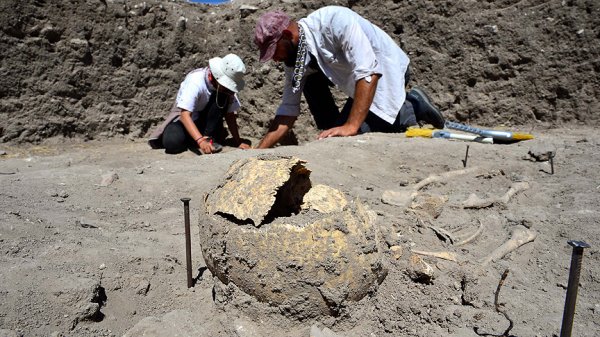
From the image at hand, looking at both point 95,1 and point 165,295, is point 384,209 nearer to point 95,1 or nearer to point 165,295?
point 165,295

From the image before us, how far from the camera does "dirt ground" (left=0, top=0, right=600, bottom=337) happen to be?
173cm

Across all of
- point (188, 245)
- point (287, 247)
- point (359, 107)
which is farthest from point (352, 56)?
point (287, 247)

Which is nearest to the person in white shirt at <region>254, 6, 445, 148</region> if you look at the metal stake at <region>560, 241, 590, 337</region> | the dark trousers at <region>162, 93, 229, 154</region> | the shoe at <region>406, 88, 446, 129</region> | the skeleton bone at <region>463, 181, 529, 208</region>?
the shoe at <region>406, 88, 446, 129</region>

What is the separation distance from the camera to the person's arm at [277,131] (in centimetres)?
459

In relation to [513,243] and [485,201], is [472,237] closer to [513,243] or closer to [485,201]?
[513,243]

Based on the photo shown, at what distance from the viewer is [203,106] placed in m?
4.78

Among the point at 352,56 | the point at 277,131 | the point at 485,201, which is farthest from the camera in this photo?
the point at 277,131

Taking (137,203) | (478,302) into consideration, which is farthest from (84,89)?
(478,302)

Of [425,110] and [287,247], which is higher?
[287,247]

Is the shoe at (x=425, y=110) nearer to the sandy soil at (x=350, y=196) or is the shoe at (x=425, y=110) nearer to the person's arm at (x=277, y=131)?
the sandy soil at (x=350, y=196)

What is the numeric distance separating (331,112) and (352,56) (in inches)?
36.2

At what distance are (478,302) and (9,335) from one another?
1.65 metres

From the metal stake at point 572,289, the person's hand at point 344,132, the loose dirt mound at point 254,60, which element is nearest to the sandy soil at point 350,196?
the metal stake at point 572,289

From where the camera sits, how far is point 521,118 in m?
4.61
